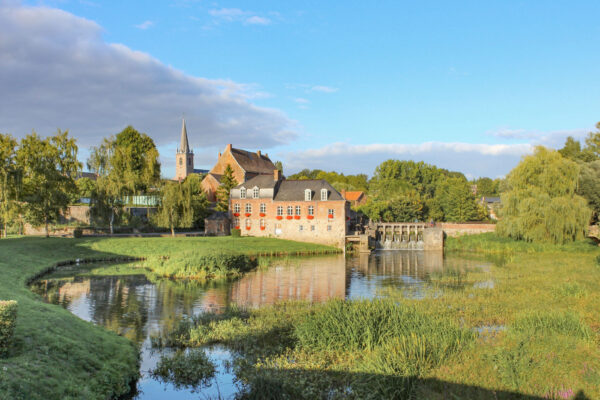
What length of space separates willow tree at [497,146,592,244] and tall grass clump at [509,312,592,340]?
1189 inches

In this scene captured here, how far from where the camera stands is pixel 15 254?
29953 millimetres

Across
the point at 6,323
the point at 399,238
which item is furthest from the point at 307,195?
the point at 6,323

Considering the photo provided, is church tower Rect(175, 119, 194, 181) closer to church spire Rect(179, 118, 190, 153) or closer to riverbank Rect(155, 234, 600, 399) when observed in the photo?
church spire Rect(179, 118, 190, 153)

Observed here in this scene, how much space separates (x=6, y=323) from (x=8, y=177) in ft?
110

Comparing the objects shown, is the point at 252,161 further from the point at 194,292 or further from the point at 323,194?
the point at 194,292

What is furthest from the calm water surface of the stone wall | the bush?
the stone wall

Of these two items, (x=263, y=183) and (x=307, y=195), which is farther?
(x=263, y=183)

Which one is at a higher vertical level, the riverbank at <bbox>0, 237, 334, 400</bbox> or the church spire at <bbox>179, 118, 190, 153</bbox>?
the church spire at <bbox>179, 118, 190, 153</bbox>

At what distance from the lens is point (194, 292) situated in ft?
78.7

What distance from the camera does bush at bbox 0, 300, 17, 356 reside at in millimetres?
9375

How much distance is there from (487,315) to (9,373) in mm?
14885

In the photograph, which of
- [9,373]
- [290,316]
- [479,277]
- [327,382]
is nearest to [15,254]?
[290,316]

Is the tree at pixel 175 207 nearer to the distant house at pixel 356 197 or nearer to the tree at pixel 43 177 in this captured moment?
the tree at pixel 43 177

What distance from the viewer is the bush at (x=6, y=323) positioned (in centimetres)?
938
